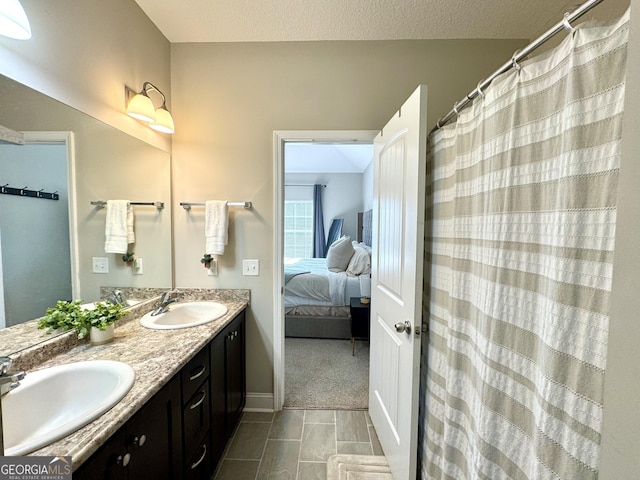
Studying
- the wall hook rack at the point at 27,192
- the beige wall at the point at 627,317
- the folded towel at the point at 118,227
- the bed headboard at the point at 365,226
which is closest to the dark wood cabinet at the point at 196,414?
the folded towel at the point at 118,227

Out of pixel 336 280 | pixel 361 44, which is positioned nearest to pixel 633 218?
pixel 361 44

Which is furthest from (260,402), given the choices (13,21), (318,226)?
(318,226)

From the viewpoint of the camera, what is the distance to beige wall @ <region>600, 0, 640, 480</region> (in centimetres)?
41

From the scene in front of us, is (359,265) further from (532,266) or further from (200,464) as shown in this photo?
(532,266)

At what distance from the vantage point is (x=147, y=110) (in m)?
1.59

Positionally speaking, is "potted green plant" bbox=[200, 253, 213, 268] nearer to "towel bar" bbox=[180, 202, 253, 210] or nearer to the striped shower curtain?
"towel bar" bbox=[180, 202, 253, 210]

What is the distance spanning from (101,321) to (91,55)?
1321 millimetres

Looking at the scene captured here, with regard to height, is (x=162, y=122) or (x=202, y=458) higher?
(x=162, y=122)

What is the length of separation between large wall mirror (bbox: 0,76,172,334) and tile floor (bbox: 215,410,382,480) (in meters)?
1.22

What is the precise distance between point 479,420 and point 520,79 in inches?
43.4

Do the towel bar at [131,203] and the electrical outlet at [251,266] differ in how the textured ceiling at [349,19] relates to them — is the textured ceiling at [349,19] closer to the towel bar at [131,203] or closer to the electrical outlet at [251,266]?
the towel bar at [131,203]

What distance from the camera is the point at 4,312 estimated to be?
101 centimetres

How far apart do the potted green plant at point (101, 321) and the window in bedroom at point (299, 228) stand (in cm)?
524

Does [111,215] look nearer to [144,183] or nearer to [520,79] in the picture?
[144,183]
